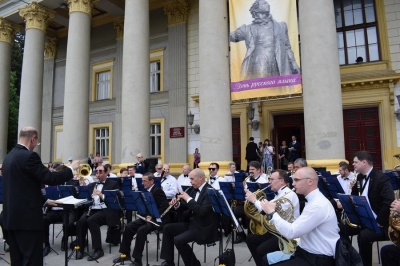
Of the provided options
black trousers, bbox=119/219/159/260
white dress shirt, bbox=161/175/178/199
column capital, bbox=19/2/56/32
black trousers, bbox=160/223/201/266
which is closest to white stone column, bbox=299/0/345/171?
white dress shirt, bbox=161/175/178/199

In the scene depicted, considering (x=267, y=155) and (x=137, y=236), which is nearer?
(x=137, y=236)

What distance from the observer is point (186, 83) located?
19281 mm

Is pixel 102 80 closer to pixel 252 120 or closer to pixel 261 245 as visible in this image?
pixel 252 120

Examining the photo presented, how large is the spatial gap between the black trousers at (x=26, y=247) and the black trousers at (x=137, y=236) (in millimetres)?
2372

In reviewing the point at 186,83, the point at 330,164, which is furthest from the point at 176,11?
the point at 330,164

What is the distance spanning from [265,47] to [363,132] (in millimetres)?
6623

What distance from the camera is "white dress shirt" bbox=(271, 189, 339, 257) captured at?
3.63m

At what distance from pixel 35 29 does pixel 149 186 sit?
14919mm

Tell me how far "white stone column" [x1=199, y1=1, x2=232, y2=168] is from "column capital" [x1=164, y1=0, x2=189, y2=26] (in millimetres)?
7250

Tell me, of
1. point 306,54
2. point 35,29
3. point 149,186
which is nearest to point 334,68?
point 306,54

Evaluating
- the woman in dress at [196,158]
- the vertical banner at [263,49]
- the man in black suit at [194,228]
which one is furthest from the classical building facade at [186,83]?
the man in black suit at [194,228]

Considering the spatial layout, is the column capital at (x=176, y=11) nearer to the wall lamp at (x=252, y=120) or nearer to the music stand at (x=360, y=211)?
the wall lamp at (x=252, y=120)

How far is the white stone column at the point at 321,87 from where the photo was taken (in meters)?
10.4

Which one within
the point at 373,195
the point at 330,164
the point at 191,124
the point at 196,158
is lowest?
the point at 373,195
